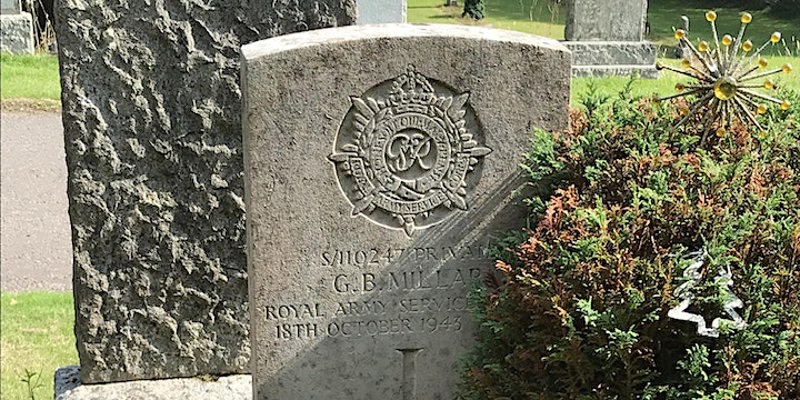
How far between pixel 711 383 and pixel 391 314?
1.26 meters

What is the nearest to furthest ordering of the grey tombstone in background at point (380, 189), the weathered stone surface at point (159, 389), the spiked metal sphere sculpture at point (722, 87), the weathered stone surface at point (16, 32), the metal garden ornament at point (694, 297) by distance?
the metal garden ornament at point (694, 297)
the spiked metal sphere sculpture at point (722, 87)
the grey tombstone in background at point (380, 189)
the weathered stone surface at point (159, 389)
the weathered stone surface at point (16, 32)

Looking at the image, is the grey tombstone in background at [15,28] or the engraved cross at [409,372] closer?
the engraved cross at [409,372]

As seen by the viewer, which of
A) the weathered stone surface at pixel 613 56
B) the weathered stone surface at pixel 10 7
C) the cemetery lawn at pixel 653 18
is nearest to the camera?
the weathered stone surface at pixel 613 56

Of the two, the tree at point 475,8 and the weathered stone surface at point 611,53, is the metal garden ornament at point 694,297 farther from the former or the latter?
the tree at point 475,8

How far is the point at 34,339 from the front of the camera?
230 inches

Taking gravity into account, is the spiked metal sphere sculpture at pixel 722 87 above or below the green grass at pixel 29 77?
above

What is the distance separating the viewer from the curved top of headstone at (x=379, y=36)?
134 inches

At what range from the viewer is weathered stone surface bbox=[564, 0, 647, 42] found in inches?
470

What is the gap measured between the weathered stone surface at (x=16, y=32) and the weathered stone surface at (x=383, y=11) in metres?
5.79

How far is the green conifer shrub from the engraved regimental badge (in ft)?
0.95

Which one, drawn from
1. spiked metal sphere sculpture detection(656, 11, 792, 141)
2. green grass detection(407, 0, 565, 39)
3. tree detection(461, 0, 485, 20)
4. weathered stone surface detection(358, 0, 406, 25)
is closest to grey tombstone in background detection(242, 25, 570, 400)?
spiked metal sphere sculpture detection(656, 11, 792, 141)

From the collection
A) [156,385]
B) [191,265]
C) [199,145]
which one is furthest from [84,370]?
[199,145]

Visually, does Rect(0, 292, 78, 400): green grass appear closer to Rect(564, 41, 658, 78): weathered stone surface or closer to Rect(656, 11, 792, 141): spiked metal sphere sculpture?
Rect(656, 11, 792, 141): spiked metal sphere sculpture

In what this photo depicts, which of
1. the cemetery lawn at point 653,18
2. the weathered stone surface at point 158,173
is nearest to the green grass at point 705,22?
the cemetery lawn at point 653,18
